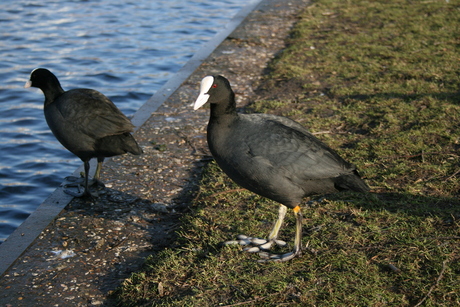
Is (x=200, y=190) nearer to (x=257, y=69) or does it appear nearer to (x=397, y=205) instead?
(x=397, y=205)

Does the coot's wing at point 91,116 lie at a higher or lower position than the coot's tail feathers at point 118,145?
higher

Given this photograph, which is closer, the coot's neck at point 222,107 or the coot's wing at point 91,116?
the coot's neck at point 222,107

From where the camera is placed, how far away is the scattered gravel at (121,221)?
351cm

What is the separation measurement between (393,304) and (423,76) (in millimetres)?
4416

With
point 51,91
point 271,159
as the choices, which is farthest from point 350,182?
point 51,91

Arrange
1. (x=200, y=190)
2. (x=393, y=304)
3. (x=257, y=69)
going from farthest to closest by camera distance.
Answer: (x=257, y=69)
(x=200, y=190)
(x=393, y=304)

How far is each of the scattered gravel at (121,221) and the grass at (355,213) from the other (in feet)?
0.65

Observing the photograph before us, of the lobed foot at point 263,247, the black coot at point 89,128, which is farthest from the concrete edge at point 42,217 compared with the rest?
the lobed foot at point 263,247

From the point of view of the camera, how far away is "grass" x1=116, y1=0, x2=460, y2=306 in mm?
3211

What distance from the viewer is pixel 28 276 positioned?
360 centimetres

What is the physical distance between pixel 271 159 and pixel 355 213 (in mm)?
931

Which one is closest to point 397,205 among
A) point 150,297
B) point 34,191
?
point 150,297

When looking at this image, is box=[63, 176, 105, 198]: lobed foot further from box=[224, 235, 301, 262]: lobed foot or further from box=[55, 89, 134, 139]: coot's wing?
box=[224, 235, 301, 262]: lobed foot

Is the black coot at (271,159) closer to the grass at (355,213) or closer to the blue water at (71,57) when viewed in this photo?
the grass at (355,213)
